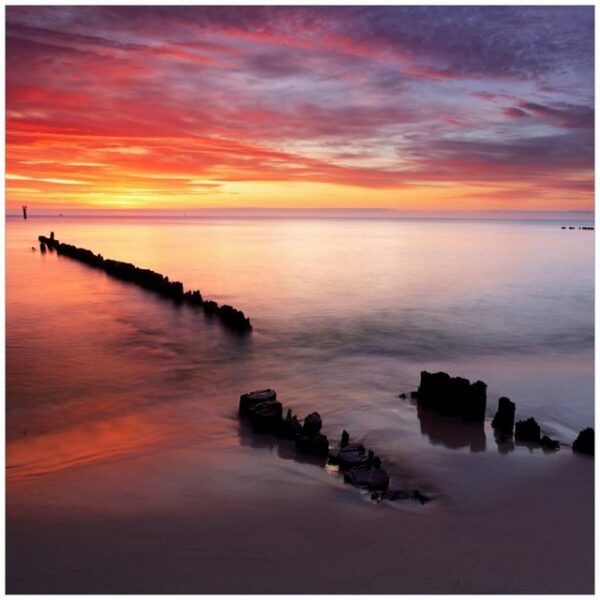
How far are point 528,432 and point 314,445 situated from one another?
441 centimetres

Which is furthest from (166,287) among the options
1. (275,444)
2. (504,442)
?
(504,442)

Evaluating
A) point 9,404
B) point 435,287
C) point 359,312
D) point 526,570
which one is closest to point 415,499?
point 526,570

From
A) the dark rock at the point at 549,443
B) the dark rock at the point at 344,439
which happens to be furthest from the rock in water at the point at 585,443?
the dark rock at the point at 344,439

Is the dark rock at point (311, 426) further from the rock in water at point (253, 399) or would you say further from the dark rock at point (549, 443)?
the dark rock at point (549, 443)

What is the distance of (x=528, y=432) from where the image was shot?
1080 centimetres

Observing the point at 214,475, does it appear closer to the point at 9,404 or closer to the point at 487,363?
the point at 9,404

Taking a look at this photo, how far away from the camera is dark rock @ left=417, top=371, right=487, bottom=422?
11.9 meters

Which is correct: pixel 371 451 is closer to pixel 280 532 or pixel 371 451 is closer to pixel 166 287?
pixel 280 532

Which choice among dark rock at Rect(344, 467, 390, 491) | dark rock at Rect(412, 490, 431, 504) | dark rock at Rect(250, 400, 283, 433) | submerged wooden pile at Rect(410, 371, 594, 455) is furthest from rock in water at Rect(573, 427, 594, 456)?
dark rock at Rect(250, 400, 283, 433)

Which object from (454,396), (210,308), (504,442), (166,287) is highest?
(166,287)

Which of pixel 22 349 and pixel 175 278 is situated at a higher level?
pixel 175 278

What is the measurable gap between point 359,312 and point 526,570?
1901cm

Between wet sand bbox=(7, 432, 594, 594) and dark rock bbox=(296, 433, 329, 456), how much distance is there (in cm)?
44

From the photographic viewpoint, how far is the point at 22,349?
1778cm
